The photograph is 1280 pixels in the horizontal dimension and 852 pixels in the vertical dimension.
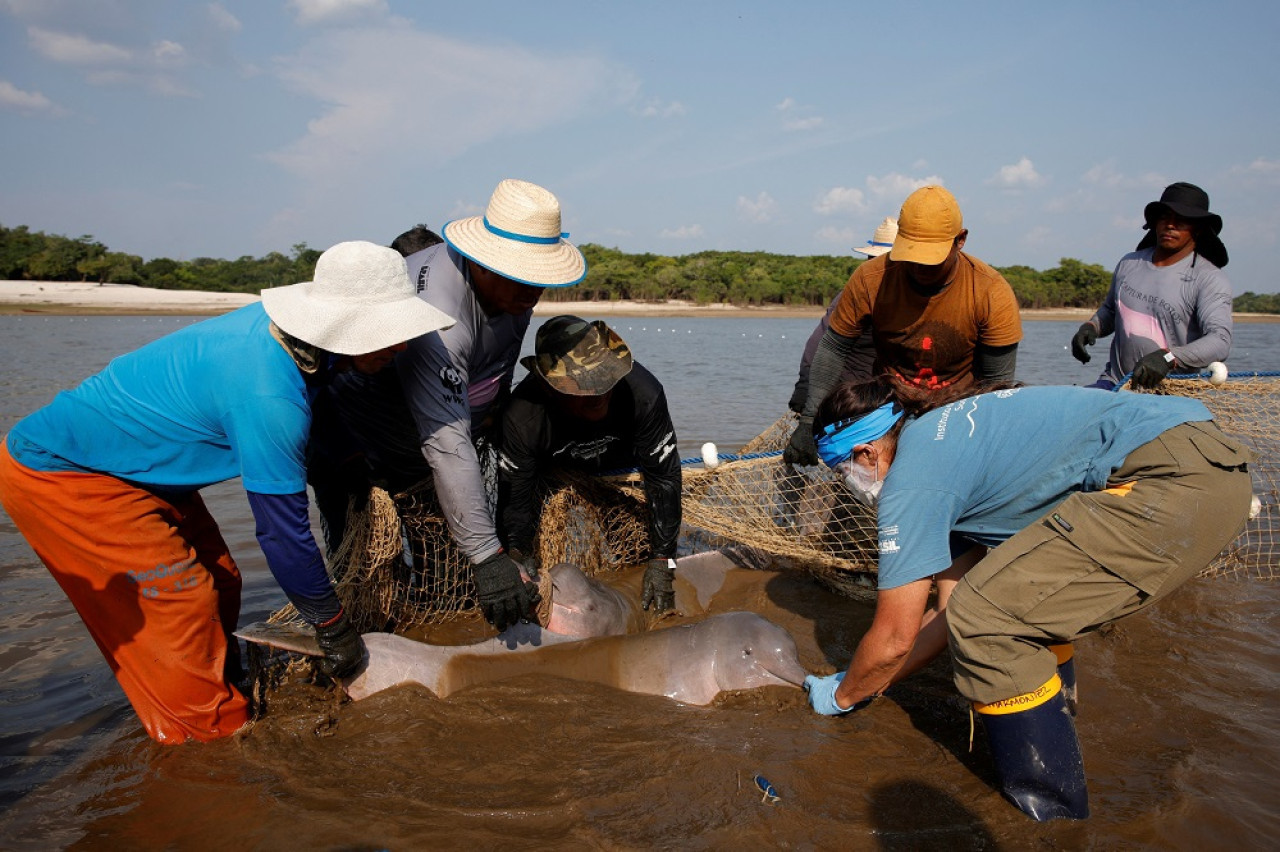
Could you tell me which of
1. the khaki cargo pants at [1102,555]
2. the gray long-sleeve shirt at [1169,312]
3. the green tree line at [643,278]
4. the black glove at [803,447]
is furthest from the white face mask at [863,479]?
the green tree line at [643,278]

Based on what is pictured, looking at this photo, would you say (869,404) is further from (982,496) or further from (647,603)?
(647,603)

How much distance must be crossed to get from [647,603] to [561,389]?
128cm

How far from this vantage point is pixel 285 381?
8.41ft

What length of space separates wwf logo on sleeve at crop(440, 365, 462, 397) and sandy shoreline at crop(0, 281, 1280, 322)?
105 ft

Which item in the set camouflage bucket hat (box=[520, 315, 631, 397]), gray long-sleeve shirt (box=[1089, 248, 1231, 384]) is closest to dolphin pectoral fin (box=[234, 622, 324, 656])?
camouflage bucket hat (box=[520, 315, 631, 397])

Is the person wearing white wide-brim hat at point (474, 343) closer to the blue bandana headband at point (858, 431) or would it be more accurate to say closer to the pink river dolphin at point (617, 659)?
→ the pink river dolphin at point (617, 659)

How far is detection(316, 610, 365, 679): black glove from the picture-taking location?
3.03 meters

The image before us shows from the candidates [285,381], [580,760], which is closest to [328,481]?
[285,381]

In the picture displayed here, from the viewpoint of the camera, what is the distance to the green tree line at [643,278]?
45406mm

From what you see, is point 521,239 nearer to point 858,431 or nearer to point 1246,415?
point 858,431

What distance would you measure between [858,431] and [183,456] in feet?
7.30

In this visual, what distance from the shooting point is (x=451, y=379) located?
3.05 meters

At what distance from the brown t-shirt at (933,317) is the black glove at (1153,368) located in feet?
3.36

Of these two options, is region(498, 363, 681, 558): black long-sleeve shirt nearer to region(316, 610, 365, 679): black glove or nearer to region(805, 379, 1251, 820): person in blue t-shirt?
region(316, 610, 365, 679): black glove
